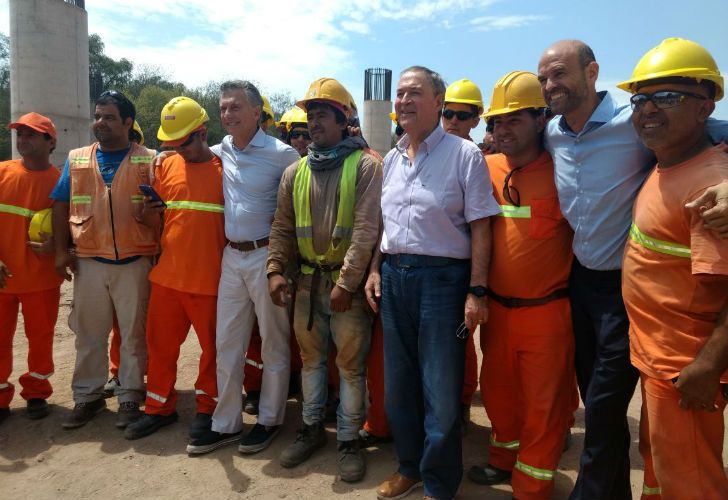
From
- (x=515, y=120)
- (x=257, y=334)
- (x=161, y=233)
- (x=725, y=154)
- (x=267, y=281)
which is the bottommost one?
(x=257, y=334)

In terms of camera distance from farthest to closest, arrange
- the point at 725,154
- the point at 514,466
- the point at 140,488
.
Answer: the point at 140,488, the point at 514,466, the point at 725,154

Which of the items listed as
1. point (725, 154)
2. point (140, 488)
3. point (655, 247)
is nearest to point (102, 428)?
point (140, 488)

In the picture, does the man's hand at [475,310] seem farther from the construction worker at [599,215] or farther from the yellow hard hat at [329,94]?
the yellow hard hat at [329,94]

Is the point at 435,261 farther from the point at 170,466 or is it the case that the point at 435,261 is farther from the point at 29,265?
the point at 29,265

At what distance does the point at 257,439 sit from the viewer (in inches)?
149

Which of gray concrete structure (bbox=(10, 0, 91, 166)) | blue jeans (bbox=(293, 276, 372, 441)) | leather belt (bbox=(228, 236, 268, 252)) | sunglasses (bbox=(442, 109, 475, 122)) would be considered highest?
gray concrete structure (bbox=(10, 0, 91, 166))

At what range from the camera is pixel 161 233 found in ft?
13.8

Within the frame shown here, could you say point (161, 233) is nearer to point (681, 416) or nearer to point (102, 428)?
point (102, 428)

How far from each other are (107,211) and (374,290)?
2.26 meters

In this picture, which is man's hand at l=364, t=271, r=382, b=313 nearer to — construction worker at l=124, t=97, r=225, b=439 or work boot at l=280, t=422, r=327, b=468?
work boot at l=280, t=422, r=327, b=468

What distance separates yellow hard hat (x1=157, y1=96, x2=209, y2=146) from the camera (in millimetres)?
3834

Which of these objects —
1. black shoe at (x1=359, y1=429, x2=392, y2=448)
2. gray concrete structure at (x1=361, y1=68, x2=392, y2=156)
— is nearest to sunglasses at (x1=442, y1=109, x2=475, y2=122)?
black shoe at (x1=359, y1=429, x2=392, y2=448)

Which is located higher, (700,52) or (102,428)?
(700,52)

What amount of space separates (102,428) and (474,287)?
3.21m
